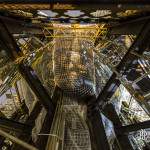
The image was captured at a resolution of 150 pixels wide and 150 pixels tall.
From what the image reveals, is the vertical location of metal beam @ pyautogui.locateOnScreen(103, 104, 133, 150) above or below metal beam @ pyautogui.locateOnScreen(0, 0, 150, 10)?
above

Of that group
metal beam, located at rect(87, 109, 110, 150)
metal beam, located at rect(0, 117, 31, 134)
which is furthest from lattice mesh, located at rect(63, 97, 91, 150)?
metal beam, located at rect(0, 117, 31, 134)

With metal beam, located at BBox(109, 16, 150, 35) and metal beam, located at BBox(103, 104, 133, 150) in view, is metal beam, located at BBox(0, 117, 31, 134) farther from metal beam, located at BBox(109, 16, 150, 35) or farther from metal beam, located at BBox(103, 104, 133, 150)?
metal beam, located at BBox(109, 16, 150, 35)

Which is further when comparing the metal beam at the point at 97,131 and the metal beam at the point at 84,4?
the metal beam at the point at 97,131

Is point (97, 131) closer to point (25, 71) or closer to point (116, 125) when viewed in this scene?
point (116, 125)

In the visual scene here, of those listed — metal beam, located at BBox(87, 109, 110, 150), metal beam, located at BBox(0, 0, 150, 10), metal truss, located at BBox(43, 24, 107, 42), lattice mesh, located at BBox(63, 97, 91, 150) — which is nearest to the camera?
metal beam, located at BBox(0, 0, 150, 10)

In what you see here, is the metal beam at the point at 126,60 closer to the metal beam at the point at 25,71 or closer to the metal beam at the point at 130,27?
the metal beam at the point at 130,27

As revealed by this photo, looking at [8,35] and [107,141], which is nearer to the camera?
[8,35]

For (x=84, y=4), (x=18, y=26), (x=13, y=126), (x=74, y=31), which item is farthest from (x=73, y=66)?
(x=84, y=4)

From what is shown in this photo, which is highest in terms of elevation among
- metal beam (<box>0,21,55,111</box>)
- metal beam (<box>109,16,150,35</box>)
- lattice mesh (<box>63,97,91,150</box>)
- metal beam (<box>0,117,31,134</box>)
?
metal beam (<box>109,16,150,35</box>)

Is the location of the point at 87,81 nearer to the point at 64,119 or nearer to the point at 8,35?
the point at 64,119

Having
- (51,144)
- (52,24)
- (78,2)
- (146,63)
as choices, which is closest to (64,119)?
(51,144)

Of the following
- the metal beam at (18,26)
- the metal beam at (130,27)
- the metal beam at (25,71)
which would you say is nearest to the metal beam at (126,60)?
the metal beam at (130,27)
